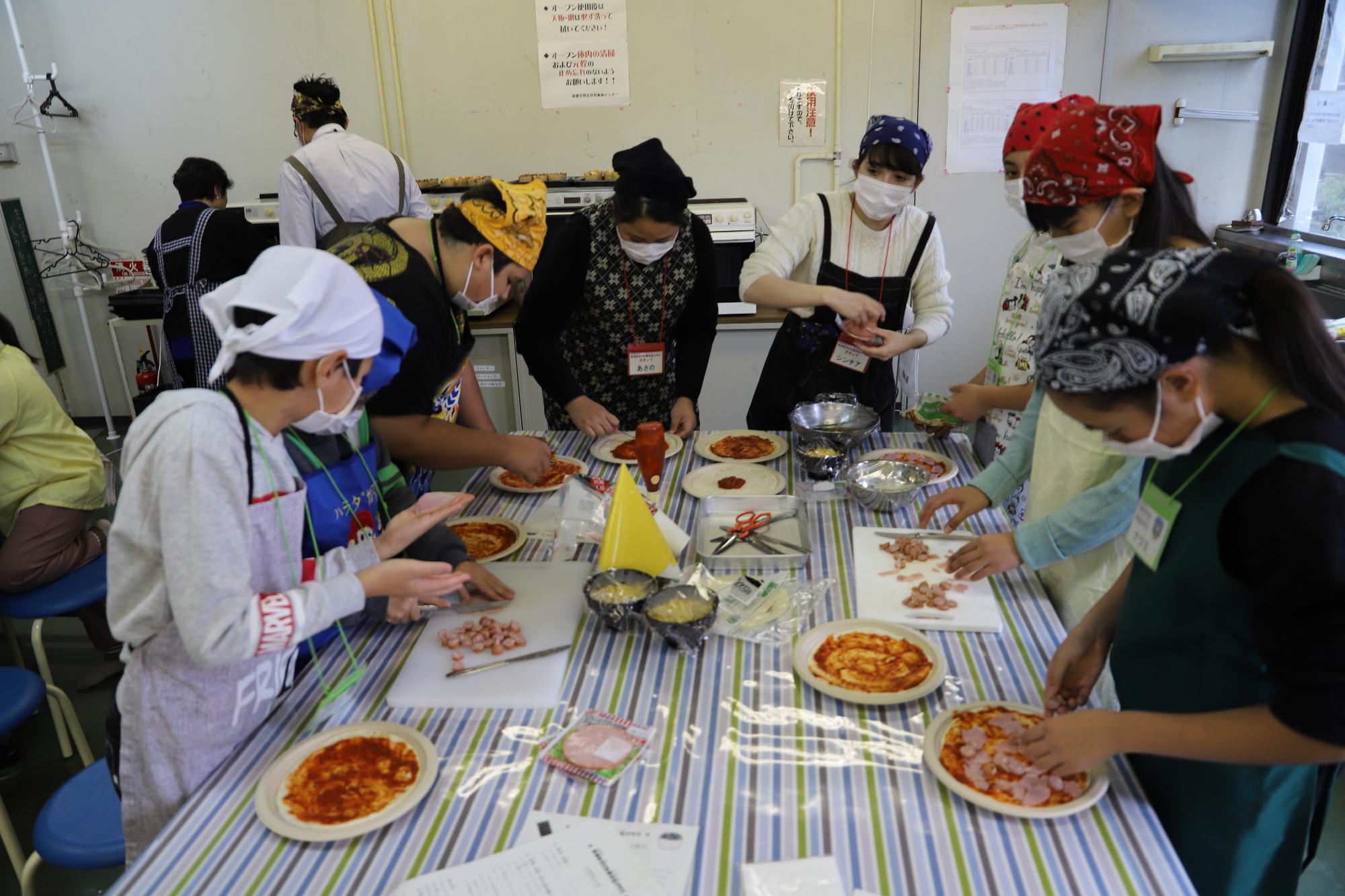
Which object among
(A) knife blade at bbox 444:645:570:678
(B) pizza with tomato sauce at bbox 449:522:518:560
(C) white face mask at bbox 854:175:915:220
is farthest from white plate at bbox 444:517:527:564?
(C) white face mask at bbox 854:175:915:220

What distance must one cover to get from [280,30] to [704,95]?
2423 millimetres

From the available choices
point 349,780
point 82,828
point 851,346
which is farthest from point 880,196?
point 82,828

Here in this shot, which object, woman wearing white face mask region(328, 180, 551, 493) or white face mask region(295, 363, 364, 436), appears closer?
white face mask region(295, 363, 364, 436)

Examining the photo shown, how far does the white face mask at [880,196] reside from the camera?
2656 mm

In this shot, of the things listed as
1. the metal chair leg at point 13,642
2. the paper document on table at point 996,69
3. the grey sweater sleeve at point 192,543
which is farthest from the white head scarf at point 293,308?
the paper document on table at point 996,69

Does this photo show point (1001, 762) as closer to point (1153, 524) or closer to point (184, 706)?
point (1153, 524)

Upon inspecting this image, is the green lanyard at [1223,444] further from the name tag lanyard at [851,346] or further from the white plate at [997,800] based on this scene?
the name tag lanyard at [851,346]

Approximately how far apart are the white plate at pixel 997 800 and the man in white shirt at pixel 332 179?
327cm

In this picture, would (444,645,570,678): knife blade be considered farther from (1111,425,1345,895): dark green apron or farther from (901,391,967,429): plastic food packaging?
(901,391,967,429): plastic food packaging

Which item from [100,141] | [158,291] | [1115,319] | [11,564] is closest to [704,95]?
Answer: [158,291]

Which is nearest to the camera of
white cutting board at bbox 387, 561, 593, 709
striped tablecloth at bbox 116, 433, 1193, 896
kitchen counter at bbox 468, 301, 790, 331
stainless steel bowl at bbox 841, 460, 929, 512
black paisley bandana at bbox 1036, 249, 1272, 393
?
black paisley bandana at bbox 1036, 249, 1272, 393

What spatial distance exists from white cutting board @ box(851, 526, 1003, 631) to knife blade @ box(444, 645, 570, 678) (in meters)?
0.60

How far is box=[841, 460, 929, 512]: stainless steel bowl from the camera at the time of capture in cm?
215

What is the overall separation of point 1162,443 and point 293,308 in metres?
1.21
